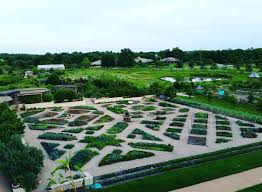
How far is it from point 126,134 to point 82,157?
7.54m

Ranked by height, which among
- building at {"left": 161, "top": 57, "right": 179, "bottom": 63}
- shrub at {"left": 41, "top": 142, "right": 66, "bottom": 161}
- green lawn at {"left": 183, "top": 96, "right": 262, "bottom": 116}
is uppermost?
building at {"left": 161, "top": 57, "right": 179, "bottom": 63}

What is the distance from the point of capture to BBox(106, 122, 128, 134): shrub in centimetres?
3042

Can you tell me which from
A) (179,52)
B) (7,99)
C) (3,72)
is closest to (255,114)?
(7,99)

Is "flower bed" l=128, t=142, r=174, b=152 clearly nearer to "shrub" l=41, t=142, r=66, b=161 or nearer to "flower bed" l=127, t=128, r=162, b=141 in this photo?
"flower bed" l=127, t=128, r=162, b=141

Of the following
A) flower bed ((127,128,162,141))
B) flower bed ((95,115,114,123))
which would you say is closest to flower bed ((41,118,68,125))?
flower bed ((95,115,114,123))

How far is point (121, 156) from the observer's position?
2314cm

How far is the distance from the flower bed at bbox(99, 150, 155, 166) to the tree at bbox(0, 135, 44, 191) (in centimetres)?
550

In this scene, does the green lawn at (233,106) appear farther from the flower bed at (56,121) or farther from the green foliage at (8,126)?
the green foliage at (8,126)

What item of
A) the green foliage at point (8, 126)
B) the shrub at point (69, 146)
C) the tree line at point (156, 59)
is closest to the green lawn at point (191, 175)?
the shrub at point (69, 146)

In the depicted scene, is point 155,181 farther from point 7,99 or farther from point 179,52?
point 179,52

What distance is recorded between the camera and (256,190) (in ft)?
57.0

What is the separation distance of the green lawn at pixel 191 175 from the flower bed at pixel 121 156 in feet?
12.4

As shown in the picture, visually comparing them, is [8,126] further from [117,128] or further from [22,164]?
[117,128]

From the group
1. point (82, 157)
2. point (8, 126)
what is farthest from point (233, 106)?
point (8, 126)
